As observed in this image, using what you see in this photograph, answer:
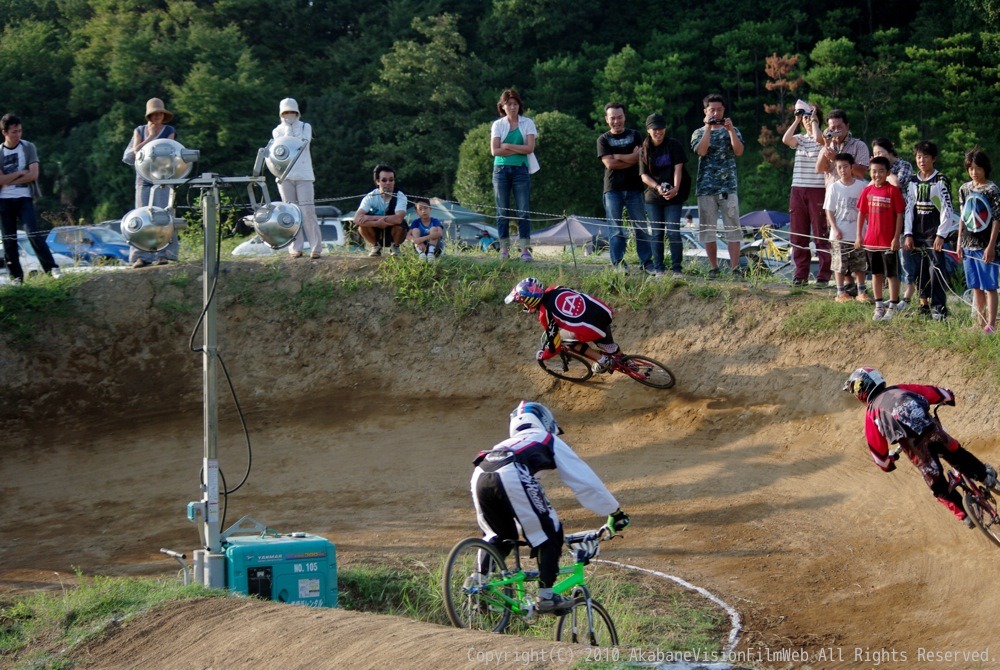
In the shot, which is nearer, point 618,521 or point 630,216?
point 618,521

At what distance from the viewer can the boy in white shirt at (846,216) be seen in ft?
43.0

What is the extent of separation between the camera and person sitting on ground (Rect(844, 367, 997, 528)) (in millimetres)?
9406

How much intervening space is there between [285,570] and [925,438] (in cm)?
548

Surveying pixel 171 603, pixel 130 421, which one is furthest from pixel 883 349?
pixel 130 421

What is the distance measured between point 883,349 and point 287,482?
7074 mm

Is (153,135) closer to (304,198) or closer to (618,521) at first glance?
(304,198)

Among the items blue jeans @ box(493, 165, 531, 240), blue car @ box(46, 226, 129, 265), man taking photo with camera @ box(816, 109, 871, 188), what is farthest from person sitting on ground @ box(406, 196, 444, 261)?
blue car @ box(46, 226, 129, 265)

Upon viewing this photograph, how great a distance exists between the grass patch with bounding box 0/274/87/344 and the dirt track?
0.25 meters

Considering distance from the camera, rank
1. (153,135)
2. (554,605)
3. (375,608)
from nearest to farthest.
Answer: (554,605) → (375,608) → (153,135)

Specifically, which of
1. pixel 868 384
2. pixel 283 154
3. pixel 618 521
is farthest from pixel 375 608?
pixel 868 384

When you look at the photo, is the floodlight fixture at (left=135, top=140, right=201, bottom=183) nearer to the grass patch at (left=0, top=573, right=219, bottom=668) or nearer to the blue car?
the grass patch at (left=0, top=573, right=219, bottom=668)

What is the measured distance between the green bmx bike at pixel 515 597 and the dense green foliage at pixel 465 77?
2366cm

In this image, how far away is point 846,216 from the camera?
43.3 feet

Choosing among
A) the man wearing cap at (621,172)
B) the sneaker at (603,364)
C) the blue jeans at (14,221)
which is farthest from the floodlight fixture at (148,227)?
the man wearing cap at (621,172)
